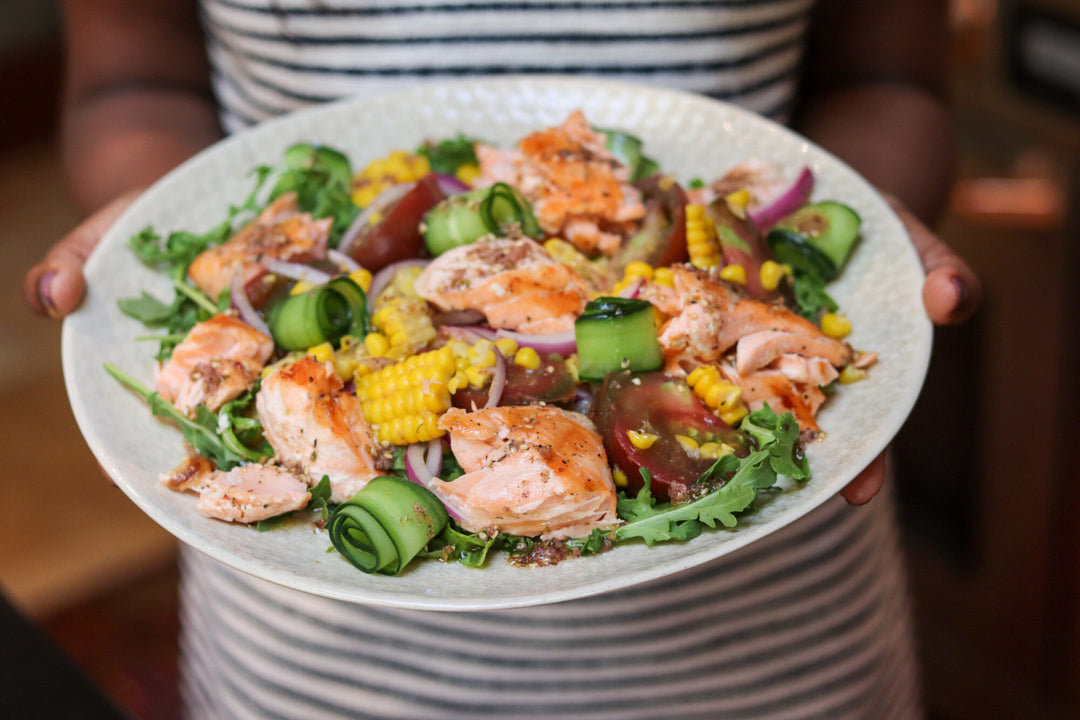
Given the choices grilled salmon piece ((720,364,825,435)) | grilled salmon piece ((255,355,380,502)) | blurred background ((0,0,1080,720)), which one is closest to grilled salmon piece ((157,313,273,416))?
grilled salmon piece ((255,355,380,502))

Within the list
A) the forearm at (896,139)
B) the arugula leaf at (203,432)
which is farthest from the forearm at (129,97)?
the forearm at (896,139)

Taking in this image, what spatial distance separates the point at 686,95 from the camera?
2510 millimetres

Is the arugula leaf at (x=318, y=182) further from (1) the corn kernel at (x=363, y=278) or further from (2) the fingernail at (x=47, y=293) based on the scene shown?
(2) the fingernail at (x=47, y=293)

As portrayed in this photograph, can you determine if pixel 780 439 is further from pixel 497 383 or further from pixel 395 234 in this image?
pixel 395 234

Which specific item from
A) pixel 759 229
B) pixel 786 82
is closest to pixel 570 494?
pixel 759 229

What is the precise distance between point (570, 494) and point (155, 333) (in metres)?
1.18

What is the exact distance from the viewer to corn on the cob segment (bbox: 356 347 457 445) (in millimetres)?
1795

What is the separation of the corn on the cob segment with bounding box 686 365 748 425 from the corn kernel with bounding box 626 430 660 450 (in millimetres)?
183

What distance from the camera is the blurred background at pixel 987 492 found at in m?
4.20

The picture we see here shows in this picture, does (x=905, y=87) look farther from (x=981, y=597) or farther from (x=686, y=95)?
(x=981, y=597)

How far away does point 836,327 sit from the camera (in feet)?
6.64

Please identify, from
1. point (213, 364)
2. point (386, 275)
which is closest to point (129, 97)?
point (386, 275)

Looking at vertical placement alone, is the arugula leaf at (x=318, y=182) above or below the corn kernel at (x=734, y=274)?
above

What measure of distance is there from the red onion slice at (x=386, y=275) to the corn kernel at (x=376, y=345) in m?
0.19
